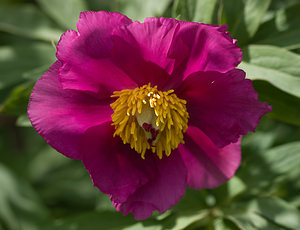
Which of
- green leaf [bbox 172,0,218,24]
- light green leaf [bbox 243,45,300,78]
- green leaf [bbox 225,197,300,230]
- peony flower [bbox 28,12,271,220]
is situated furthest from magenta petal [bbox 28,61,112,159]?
green leaf [bbox 225,197,300,230]

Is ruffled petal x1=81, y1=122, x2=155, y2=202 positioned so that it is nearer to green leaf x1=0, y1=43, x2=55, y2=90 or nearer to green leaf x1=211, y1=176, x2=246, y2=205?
green leaf x1=211, y1=176, x2=246, y2=205

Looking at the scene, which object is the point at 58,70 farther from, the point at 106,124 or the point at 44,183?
the point at 44,183

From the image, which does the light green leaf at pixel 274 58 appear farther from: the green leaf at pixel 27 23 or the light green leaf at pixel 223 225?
the green leaf at pixel 27 23

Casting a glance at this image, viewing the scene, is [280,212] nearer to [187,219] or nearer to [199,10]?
[187,219]

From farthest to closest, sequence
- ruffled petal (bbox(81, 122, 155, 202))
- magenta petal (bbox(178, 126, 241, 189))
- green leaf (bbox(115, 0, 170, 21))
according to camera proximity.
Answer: green leaf (bbox(115, 0, 170, 21))
magenta petal (bbox(178, 126, 241, 189))
ruffled petal (bbox(81, 122, 155, 202))

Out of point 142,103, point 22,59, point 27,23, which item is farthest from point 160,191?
point 27,23

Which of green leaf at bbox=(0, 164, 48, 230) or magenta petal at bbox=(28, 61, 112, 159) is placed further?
green leaf at bbox=(0, 164, 48, 230)

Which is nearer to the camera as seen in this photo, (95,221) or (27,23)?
(95,221)
